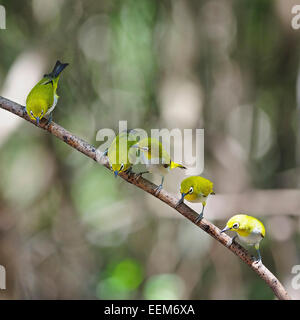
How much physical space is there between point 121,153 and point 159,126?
10.3ft

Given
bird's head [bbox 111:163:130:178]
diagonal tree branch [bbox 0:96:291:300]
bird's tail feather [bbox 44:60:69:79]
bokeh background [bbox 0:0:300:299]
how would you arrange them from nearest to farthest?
diagonal tree branch [bbox 0:96:291:300]
bird's head [bbox 111:163:130:178]
bird's tail feather [bbox 44:60:69:79]
bokeh background [bbox 0:0:300:299]

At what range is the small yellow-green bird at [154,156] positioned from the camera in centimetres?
143

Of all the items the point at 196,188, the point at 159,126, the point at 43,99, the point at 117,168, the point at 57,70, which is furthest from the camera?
the point at 159,126

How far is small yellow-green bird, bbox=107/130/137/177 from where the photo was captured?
1315mm

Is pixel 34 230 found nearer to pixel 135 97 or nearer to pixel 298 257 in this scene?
pixel 135 97

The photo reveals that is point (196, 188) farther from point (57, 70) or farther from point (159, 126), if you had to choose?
point (159, 126)

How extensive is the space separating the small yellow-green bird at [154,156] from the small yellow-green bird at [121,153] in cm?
4

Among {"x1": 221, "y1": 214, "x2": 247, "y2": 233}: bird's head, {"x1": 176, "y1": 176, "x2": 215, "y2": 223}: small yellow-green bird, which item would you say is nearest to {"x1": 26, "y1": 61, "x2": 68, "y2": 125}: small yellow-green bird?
{"x1": 176, "y1": 176, "x2": 215, "y2": 223}: small yellow-green bird

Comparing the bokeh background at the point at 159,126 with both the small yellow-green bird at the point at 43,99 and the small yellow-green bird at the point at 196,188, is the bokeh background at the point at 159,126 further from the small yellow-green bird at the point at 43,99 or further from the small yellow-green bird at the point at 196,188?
the small yellow-green bird at the point at 196,188

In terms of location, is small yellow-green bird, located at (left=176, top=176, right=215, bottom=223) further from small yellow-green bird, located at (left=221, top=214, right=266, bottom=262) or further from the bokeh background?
the bokeh background

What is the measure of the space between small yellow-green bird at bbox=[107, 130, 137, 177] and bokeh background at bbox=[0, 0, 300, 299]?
2.70m

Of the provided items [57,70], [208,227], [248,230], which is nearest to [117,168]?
[208,227]

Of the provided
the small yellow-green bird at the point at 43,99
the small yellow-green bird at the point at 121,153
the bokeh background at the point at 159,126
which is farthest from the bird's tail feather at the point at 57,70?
the bokeh background at the point at 159,126

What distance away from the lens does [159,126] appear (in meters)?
4.45
